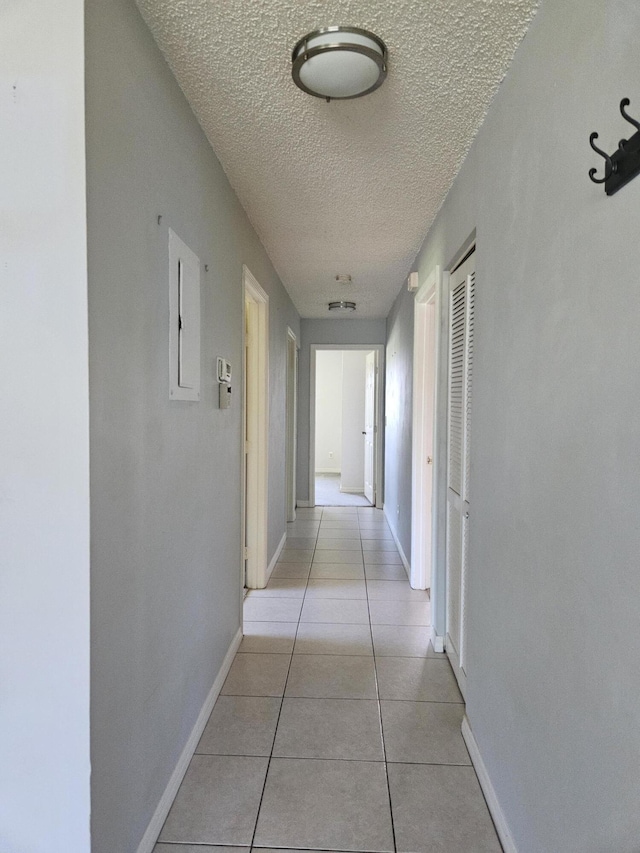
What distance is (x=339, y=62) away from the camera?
1.41m

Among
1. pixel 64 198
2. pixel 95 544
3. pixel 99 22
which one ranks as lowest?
pixel 95 544

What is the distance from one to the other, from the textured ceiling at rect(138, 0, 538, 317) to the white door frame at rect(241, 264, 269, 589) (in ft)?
2.54

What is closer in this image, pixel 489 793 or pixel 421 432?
pixel 489 793

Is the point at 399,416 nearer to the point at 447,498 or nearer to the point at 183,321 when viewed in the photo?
the point at 447,498

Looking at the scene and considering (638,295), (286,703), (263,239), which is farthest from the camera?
(263,239)

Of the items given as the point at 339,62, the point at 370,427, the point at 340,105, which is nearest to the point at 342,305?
the point at 370,427

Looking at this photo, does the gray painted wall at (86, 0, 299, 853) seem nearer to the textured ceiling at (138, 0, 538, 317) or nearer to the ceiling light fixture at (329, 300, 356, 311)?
the textured ceiling at (138, 0, 538, 317)

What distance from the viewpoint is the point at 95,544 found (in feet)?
3.66

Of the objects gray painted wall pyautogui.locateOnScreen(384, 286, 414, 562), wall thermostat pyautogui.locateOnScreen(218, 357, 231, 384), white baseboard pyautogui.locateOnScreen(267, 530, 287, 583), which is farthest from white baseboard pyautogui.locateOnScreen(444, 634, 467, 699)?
wall thermostat pyautogui.locateOnScreen(218, 357, 231, 384)

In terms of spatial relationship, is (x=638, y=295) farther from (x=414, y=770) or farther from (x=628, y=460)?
(x=414, y=770)

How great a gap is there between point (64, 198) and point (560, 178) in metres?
1.10

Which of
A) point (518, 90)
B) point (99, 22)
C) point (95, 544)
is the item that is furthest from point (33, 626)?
point (518, 90)

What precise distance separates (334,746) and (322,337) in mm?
4941

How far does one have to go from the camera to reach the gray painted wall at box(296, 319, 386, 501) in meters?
6.29
